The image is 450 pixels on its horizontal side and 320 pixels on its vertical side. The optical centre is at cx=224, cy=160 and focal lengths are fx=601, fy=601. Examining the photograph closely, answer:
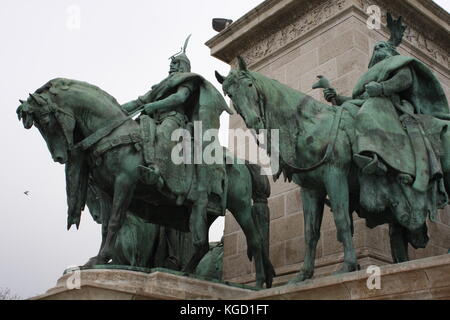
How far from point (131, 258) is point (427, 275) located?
5409mm

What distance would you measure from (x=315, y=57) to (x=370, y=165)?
15.2 ft

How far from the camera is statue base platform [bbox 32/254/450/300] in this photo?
5.00m

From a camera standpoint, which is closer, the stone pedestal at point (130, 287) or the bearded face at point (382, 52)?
the stone pedestal at point (130, 287)

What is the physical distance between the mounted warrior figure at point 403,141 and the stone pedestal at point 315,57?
1.80 meters

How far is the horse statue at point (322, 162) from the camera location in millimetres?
6844

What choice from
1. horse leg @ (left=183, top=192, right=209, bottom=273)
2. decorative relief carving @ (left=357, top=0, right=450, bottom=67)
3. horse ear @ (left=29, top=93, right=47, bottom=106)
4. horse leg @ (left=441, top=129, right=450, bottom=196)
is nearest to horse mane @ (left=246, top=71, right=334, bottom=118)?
horse leg @ (left=441, top=129, right=450, bottom=196)

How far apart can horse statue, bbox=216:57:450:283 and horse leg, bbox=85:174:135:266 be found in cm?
163

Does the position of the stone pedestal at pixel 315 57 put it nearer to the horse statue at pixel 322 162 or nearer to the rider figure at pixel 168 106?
the horse statue at pixel 322 162

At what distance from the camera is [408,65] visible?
25.4 ft

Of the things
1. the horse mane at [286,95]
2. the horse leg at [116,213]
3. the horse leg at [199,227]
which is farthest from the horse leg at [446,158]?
the horse leg at [116,213]

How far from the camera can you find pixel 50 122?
7383 mm

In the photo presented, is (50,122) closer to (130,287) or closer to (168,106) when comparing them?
(168,106)

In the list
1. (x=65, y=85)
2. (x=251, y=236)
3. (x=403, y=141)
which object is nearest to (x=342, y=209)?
(x=403, y=141)

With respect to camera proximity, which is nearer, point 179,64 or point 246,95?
point 246,95
